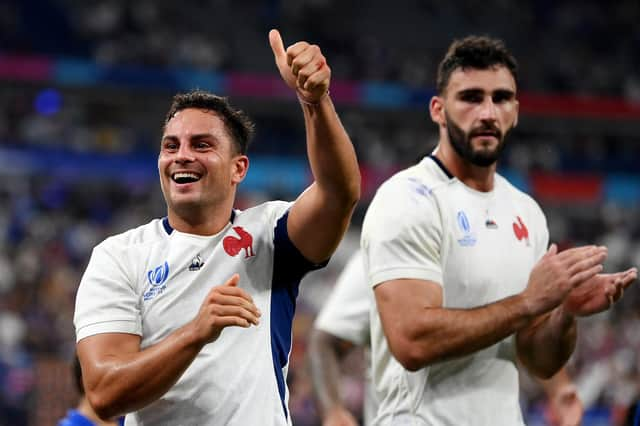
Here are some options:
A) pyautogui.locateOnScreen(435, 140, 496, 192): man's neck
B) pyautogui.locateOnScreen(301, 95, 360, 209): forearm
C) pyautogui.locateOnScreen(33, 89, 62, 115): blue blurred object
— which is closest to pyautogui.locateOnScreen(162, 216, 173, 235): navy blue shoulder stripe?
pyautogui.locateOnScreen(301, 95, 360, 209): forearm

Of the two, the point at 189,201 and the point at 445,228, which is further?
the point at 445,228

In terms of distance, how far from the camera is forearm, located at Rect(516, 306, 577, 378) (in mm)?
4117

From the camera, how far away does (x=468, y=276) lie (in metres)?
4.05

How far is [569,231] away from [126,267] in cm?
2161

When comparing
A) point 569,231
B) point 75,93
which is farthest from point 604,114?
point 75,93

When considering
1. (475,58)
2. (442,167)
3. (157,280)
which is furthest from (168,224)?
(475,58)

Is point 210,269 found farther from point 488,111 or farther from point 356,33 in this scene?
point 356,33

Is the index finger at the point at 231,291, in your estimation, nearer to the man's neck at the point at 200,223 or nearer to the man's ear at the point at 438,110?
the man's neck at the point at 200,223

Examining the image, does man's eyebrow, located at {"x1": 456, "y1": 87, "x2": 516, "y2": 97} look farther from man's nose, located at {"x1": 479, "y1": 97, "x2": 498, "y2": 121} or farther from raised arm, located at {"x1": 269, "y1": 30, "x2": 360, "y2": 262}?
raised arm, located at {"x1": 269, "y1": 30, "x2": 360, "y2": 262}

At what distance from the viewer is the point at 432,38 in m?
28.8

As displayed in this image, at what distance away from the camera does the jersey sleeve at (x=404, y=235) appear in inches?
156

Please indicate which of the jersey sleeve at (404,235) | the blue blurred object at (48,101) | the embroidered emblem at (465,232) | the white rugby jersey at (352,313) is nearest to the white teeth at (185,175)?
the jersey sleeve at (404,235)

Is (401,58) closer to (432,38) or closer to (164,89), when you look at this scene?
(432,38)

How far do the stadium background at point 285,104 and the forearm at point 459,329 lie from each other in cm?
1147
